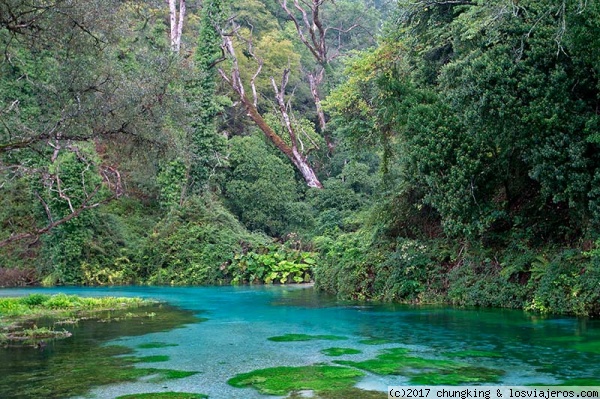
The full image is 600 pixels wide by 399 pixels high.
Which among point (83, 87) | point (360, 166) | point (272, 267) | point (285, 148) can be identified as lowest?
point (272, 267)

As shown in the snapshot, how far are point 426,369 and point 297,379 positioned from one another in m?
1.67

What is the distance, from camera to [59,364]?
9.20 m

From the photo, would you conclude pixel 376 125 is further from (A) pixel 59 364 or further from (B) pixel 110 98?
(A) pixel 59 364

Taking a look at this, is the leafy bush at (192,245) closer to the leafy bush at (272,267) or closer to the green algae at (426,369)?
the leafy bush at (272,267)

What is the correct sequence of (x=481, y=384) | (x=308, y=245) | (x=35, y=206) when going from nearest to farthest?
(x=481, y=384)
(x=35, y=206)
(x=308, y=245)

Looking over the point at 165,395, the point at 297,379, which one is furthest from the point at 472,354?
the point at 165,395

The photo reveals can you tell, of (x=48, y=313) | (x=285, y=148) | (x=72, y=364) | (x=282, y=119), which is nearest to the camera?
(x=72, y=364)

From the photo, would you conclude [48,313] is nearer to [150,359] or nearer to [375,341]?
[150,359]

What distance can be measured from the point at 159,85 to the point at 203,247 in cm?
1782

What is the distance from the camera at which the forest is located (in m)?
13.7

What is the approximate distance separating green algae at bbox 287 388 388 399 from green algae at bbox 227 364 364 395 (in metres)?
0.15

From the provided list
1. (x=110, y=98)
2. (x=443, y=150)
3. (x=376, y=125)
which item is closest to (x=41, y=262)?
(x=376, y=125)

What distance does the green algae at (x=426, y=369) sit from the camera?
7758 millimetres

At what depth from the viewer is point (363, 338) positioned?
11547 millimetres
